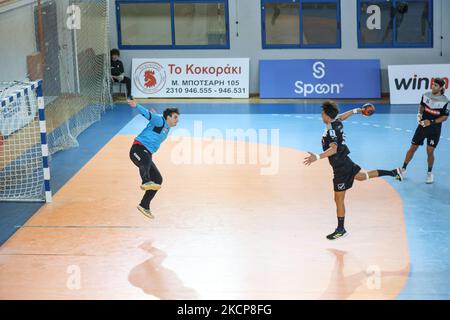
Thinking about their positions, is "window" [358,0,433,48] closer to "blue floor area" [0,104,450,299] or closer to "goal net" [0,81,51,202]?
"blue floor area" [0,104,450,299]

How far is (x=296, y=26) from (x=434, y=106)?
12.6 m

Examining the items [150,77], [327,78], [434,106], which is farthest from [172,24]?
[434,106]

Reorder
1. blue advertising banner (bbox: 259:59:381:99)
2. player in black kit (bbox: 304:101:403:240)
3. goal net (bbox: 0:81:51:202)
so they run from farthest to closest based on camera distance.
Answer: blue advertising banner (bbox: 259:59:381:99) → goal net (bbox: 0:81:51:202) → player in black kit (bbox: 304:101:403:240)

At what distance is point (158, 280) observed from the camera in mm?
11609

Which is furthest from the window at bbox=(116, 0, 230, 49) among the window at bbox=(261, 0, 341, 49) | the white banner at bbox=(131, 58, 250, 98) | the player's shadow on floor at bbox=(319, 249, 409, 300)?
the player's shadow on floor at bbox=(319, 249, 409, 300)

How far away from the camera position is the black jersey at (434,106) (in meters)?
15.3

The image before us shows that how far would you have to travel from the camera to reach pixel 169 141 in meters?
19.8

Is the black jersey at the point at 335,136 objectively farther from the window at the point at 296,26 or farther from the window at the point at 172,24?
the window at the point at 172,24

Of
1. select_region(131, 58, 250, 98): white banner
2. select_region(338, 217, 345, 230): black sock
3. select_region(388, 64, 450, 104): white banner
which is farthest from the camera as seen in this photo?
select_region(131, 58, 250, 98): white banner

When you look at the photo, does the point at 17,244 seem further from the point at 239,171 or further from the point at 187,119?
the point at 187,119

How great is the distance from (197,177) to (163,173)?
2.73ft

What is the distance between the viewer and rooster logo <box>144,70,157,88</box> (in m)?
25.4
